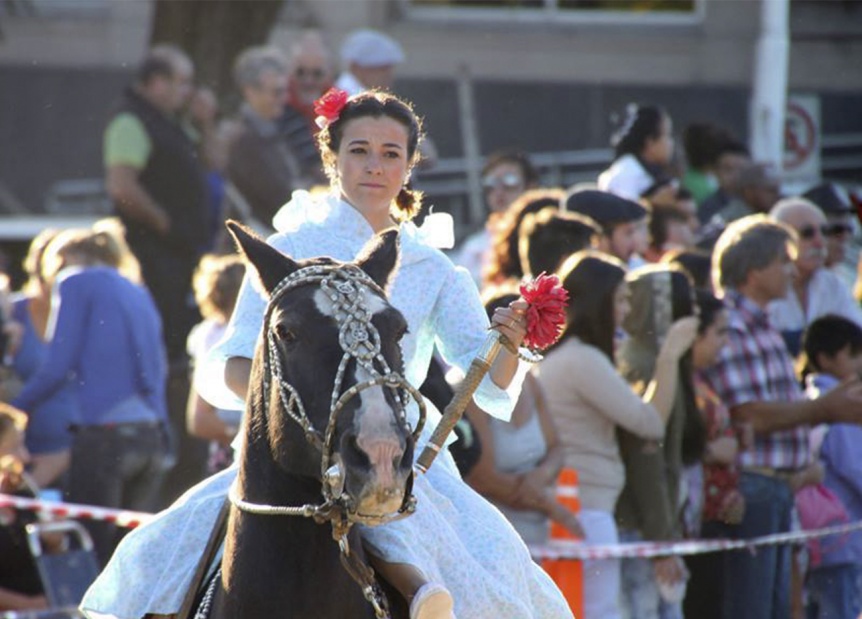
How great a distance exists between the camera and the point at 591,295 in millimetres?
8695

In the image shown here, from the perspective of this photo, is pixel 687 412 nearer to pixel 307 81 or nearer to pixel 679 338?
pixel 679 338

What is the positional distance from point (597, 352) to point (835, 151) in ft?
30.4

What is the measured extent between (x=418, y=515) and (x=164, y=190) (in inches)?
304

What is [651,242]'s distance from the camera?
38.4 feet

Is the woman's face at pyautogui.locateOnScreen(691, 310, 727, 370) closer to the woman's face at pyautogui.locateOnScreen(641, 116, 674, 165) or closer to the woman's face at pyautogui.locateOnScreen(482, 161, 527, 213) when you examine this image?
the woman's face at pyautogui.locateOnScreen(482, 161, 527, 213)

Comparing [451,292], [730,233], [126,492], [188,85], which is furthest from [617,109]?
[451,292]

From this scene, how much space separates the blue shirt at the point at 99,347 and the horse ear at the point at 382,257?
524cm

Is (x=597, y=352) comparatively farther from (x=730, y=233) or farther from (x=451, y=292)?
(x=451, y=292)

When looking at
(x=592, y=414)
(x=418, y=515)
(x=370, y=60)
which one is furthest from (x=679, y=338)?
(x=370, y=60)

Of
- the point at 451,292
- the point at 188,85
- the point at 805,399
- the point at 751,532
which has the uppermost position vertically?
the point at 188,85

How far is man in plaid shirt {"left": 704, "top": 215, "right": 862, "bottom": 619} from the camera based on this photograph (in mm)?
9469

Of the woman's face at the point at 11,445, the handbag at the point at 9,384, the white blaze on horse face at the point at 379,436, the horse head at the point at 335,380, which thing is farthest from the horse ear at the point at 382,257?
the handbag at the point at 9,384

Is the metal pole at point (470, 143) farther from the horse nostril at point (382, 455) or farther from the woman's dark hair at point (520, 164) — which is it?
the horse nostril at point (382, 455)

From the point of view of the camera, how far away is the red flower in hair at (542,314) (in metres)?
5.34
